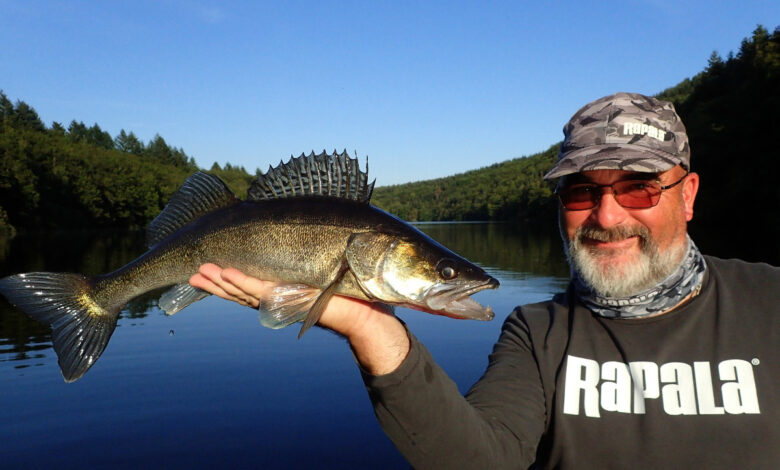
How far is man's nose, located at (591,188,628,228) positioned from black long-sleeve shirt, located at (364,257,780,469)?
0.54m

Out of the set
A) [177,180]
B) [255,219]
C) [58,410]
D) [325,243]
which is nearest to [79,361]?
[255,219]

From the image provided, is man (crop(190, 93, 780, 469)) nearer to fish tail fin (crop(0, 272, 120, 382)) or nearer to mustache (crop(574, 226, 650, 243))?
mustache (crop(574, 226, 650, 243))

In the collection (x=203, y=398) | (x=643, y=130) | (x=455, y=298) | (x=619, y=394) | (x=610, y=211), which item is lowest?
(x=203, y=398)

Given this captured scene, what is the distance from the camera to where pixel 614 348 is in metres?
2.95

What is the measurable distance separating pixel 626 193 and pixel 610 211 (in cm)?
13

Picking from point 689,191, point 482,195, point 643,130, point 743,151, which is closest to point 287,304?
point 643,130

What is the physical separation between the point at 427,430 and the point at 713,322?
65.3 inches

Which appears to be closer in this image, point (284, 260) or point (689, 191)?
point (284, 260)

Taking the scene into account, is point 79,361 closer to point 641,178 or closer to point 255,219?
point 255,219

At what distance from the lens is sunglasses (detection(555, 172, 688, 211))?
117 inches

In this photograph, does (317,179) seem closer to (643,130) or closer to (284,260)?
(284,260)

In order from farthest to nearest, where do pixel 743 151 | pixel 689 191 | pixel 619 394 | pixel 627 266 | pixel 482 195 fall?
1. pixel 482 195
2. pixel 743 151
3. pixel 689 191
4. pixel 627 266
5. pixel 619 394

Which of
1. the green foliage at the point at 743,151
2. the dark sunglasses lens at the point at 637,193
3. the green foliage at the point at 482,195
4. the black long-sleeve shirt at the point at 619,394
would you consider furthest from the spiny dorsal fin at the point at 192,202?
the green foliage at the point at 482,195

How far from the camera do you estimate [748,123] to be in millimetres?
46781
